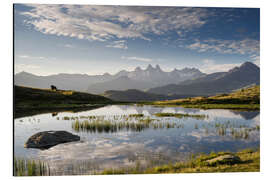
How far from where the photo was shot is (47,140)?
56.4 ft

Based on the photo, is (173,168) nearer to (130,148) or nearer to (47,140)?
A: (130,148)

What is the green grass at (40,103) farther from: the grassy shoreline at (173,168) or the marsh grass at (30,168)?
the grassy shoreline at (173,168)

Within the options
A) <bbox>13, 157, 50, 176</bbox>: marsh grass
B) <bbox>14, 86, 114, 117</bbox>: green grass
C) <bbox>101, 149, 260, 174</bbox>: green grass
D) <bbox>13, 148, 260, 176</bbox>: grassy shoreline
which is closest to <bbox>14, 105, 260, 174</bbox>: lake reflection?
<bbox>13, 157, 50, 176</bbox>: marsh grass

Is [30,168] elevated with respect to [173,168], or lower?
lower

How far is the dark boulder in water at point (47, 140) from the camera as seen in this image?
55.2 ft

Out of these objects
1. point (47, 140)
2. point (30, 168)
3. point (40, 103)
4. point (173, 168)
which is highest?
point (40, 103)

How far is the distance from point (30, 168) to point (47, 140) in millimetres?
5205

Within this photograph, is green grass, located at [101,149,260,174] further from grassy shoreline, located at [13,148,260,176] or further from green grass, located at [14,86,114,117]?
green grass, located at [14,86,114,117]

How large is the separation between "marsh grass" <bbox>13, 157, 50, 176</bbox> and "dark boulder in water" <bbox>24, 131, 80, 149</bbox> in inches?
130

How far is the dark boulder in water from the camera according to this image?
16812 mm

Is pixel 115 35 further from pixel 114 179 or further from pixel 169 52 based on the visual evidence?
pixel 114 179

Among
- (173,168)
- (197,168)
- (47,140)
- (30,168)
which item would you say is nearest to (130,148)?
(173,168)

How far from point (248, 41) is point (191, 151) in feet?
49.5
